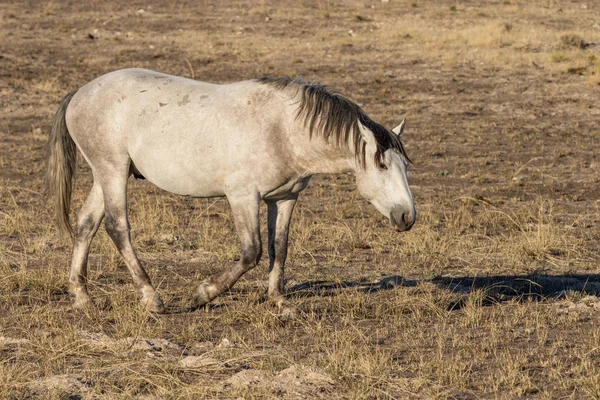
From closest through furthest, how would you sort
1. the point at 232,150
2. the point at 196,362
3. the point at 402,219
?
the point at 196,362 → the point at 402,219 → the point at 232,150

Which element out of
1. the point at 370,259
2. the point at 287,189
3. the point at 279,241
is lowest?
the point at 370,259

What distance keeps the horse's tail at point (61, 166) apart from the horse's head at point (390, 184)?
7.93 feet

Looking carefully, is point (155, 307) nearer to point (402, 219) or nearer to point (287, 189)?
point (287, 189)

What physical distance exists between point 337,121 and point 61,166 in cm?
229

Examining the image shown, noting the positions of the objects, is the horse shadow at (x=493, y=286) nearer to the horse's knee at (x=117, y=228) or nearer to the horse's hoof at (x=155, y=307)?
the horse's hoof at (x=155, y=307)

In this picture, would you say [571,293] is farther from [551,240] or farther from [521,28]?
[521,28]

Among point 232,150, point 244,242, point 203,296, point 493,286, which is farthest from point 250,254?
point 493,286

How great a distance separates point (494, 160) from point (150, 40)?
1157 cm

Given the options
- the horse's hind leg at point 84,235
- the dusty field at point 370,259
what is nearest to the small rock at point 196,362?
the dusty field at point 370,259

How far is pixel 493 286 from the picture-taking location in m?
7.22

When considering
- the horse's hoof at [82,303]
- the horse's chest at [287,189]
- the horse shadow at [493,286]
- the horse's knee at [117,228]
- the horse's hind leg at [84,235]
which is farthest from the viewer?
the horse shadow at [493,286]

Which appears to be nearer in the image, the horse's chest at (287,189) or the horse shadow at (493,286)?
the horse's chest at (287,189)

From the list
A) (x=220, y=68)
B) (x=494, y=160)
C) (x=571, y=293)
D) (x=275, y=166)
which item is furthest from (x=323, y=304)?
(x=220, y=68)

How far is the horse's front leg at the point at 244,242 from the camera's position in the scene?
20.4ft
